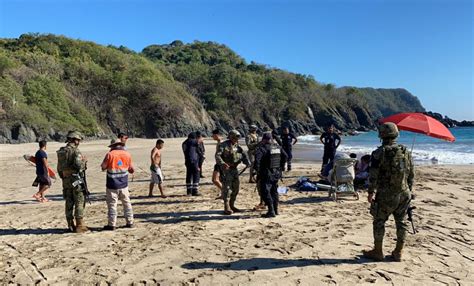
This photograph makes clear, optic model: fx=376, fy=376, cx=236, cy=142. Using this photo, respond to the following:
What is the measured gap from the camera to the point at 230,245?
5730 millimetres

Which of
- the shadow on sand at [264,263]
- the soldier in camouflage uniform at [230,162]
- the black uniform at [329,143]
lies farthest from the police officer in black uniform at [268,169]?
the black uniform at [329,143]

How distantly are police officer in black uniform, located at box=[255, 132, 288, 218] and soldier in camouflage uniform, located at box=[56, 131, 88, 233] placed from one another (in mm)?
3211

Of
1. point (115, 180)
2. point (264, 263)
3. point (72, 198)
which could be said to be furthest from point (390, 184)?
point (72, 198)

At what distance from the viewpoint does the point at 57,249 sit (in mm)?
5594

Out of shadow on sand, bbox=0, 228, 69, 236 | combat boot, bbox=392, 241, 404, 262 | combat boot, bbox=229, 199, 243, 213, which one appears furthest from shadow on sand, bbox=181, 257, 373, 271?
shadow on sand, bbox=0, 228, 69, 236

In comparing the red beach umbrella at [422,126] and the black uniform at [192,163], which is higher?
the red beach umbrella at [422,126]

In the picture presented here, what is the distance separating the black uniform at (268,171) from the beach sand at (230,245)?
1.42 ft

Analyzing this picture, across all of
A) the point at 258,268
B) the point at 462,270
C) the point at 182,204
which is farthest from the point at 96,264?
the point at 462,270

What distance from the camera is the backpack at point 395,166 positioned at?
4938mm

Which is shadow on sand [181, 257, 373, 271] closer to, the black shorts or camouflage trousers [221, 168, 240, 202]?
camouflage trousers [221, 168, 240, 202]

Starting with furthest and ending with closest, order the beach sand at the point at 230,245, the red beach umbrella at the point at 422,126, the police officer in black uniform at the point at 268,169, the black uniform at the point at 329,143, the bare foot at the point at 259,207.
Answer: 1. the black uniform at the point at 329,143
2. the bare foot at the point at 259,207
3. the red beach umbrella at the point at 422,126
4. the police officer in black uniform at the point at 268,169
5. the beach sand at the point at 230,245

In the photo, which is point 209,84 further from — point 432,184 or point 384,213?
point 384,213

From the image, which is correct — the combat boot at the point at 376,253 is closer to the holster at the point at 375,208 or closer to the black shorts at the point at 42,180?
the holster at the point at 375,208

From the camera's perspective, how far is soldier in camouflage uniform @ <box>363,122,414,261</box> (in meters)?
4.94
